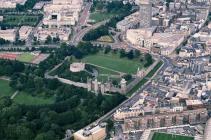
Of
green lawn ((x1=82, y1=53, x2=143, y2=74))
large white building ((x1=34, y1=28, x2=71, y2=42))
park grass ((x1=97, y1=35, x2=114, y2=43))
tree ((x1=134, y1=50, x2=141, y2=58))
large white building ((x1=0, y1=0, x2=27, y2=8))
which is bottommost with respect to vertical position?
green lawn ((x1=82, y1=53, x2=143, y2=74))

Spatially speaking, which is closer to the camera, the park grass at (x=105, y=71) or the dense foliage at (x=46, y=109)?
the dense foliage at (x=46, y=109)

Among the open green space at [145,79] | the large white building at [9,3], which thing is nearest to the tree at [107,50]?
the open green space at [145,79]

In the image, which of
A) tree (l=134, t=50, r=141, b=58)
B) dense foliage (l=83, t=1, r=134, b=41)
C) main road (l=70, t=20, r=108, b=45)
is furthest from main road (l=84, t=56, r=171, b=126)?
main road (l=70, t=20, r=108, b=45)

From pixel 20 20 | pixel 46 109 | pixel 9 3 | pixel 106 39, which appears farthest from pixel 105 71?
pixel 9 3

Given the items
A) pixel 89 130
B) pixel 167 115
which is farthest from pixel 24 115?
pixel 167 115

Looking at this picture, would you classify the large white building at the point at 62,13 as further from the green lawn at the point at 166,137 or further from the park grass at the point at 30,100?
the green lawn at the point at 166,137

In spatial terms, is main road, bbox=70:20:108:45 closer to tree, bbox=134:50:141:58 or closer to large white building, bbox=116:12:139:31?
large white building, bbox=116:12:139:31

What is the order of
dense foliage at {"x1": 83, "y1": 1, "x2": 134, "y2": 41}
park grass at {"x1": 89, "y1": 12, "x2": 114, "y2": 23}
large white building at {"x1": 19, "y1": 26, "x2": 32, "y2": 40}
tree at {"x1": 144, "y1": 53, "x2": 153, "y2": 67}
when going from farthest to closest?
park grass at {"x1": 89, "y1": 12, "x2": 114, "y2": 23}
large white building at {"x1": 19, "y1": 26, "x2": 32, "y2": 40}
dense foliage at {"x1": 83, "y1": 1, "x2": 134, "y2": 41}
tree at {"x1": 144, "y1": 53, "x2": 153, "y2": 67}
